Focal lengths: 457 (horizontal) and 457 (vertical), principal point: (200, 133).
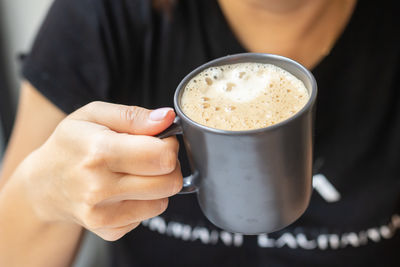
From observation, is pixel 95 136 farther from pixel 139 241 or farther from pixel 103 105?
pixel 139 241

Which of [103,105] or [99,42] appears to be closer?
[103,105]

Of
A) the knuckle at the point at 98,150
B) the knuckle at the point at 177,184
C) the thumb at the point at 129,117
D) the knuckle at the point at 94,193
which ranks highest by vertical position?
the thumb at the point at 129,117

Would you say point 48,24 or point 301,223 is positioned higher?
point 48,24

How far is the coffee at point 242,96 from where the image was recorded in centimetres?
44

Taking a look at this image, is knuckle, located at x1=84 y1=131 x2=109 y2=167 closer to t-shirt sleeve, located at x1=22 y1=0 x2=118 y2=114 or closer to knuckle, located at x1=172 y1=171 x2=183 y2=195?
knuckle, located at x1=172 y1=171 x2=183 y2=195

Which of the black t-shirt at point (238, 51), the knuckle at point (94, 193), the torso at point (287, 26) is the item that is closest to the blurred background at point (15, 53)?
the black t-shirt at point (238, 51)

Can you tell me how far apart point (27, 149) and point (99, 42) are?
0.71ft

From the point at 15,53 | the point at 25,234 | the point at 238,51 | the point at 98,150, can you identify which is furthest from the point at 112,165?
the point at 15,53

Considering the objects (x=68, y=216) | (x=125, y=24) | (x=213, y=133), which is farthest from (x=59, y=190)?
(x=125, y=24)

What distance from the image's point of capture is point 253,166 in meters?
0.41

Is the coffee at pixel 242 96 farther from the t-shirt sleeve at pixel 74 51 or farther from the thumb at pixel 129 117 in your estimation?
the t-shirt sleeve at pixel 74 51

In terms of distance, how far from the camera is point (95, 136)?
46 centimetres

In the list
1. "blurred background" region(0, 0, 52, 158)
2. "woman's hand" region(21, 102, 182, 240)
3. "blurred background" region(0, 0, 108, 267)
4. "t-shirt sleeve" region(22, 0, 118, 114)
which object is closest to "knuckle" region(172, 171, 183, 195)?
"woman's hand" region(21, 102, 182, 240)

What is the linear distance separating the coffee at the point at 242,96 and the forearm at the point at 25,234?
11.3 inches
